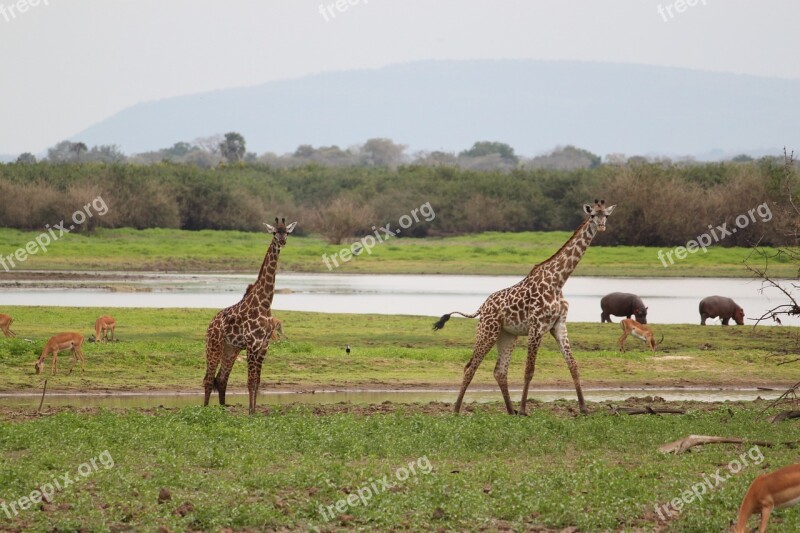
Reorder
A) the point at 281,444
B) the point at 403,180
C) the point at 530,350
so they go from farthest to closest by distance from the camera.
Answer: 1. the point at 403,180
2. the point at 530,350
3. the point at 281,444

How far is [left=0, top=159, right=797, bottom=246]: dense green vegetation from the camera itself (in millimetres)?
69250

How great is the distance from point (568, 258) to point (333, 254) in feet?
157

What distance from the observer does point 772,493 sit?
917 cm

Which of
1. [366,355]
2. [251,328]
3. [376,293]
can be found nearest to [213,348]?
[251,328]

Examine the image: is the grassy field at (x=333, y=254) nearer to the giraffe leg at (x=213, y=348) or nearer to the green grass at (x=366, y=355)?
the green grass at (x=366, y=355)

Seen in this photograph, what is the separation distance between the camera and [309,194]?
330ft

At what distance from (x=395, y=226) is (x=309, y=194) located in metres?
18.1

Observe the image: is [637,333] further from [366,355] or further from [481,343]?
[481,343]

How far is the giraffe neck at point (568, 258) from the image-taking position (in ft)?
57.2

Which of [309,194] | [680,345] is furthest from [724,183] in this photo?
[680,345]

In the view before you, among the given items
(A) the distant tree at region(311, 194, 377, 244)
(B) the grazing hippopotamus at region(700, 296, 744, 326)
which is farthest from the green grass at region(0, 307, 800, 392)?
(A) the distant tree at region(311, 194, 377, 244)

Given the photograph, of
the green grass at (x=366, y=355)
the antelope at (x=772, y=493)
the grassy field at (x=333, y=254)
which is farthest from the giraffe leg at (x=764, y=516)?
the grassy field at (x=333, y=254)

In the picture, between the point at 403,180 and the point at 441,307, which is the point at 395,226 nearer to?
the point at 403,180

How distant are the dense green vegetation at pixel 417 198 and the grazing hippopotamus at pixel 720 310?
83.2 ft
